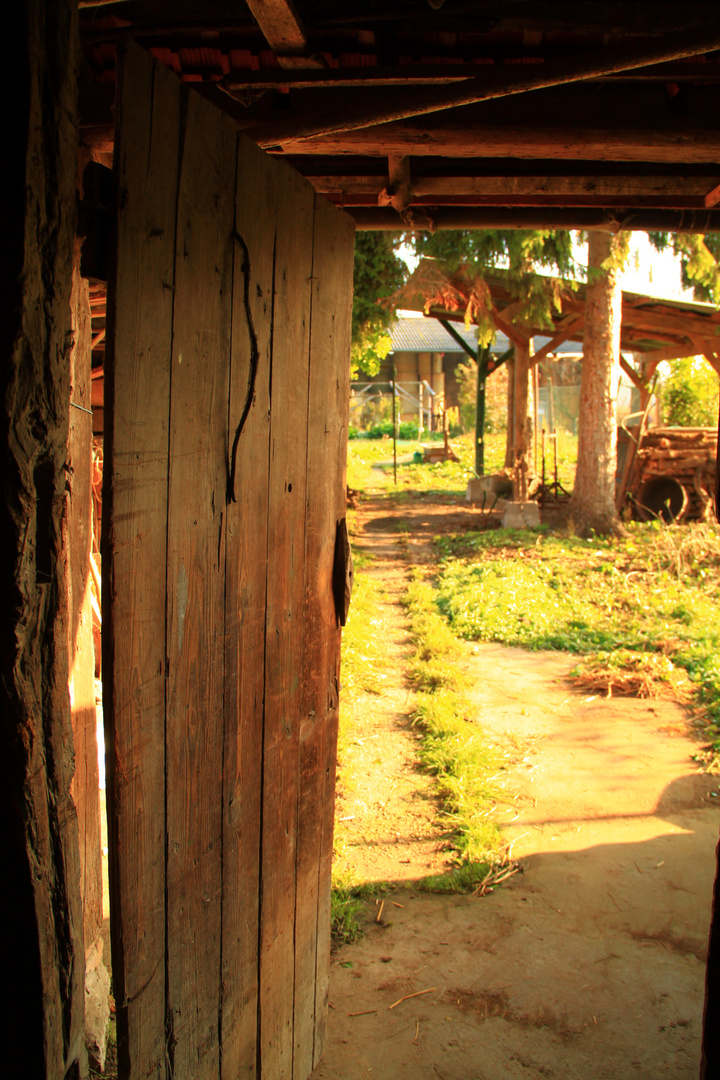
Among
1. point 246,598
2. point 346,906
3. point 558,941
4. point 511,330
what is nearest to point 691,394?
point 511,330

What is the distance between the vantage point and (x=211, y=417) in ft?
5.29

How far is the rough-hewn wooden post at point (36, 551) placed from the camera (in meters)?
1.22

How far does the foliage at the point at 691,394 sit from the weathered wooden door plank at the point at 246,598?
14.2 m

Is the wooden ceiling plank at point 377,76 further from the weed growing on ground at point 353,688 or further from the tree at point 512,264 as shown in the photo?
the tree at point 512,264

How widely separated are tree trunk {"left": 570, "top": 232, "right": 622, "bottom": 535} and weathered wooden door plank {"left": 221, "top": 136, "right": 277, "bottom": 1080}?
9.56 meters

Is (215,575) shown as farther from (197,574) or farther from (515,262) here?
(515,262)

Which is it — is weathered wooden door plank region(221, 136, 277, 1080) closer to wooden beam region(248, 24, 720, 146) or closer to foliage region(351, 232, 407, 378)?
wooden beam region(248, 24, 720, 146)

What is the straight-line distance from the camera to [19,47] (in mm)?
1199

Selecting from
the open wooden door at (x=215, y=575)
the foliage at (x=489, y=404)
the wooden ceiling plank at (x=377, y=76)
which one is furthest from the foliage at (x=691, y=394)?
the open wooden door at (x=215, y=575)

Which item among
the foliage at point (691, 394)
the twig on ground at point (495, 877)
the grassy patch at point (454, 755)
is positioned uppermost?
the foliage at point (691, 394)

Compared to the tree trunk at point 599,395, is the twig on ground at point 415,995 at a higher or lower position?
lower

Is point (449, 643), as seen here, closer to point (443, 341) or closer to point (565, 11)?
point (565, 11)

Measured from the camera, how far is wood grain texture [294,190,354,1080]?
2119mm

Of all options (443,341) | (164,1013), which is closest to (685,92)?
(164,1013)
